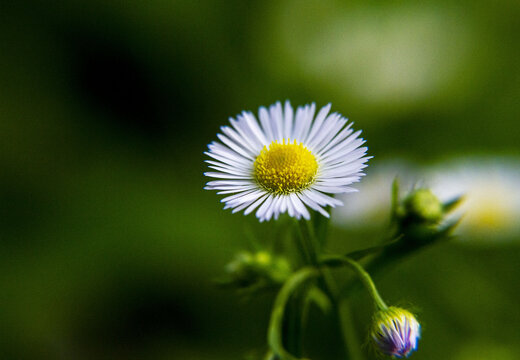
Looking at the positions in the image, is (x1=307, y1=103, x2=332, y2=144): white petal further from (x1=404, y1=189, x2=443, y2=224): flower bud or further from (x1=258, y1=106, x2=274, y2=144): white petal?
(x1=404, y1=189, x2=443, y2=224): flower bud

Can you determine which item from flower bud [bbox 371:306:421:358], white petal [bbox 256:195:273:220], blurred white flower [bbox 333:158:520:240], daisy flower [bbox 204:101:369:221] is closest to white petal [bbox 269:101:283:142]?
daisy flower [bbox 204:101:369:221]

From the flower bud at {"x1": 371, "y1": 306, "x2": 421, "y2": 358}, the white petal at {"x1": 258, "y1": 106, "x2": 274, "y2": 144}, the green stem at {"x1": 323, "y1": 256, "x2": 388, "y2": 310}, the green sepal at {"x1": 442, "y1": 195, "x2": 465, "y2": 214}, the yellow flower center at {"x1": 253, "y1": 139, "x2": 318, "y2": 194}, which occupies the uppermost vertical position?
the white petal at {"x1": 258, "y1": 106, "x2": 274, "y2": 144}

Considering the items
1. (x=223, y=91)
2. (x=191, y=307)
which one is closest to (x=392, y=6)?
(x=223, y=91)

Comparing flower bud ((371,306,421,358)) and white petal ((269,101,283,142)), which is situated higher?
white petal ((269,101,283,142))

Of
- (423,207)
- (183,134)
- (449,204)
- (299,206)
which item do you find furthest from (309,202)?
(183,134)

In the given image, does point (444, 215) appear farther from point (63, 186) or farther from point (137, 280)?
point (63, 186)

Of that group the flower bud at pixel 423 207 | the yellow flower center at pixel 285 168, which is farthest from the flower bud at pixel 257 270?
the flower bud at pixel 423 207

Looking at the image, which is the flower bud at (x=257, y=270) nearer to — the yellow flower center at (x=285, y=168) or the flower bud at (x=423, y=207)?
the yellow flower center at (x=285, y=168)

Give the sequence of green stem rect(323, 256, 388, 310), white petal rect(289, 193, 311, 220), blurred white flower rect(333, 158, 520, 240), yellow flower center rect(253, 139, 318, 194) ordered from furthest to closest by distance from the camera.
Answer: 1. blurred white flower rect(333, 158, 520, 240)
2. yellow flower center rect(253, 139, 318, 194)
3. green stem rect(323, 256, 388, 310)
4. white petal rect(289, 193, 311, 220)
